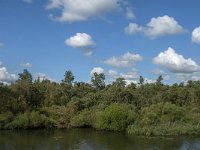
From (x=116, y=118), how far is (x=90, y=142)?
15.8 m

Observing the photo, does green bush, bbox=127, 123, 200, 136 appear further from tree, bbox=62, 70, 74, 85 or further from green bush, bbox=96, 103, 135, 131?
tree, bbox=62, 70, 74, 85

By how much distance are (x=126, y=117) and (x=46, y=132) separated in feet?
55.8

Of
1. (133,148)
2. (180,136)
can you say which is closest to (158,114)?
(180,136)

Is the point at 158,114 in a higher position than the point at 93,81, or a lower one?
lower

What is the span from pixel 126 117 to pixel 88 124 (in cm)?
1267

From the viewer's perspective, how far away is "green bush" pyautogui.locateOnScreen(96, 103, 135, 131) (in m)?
79.2

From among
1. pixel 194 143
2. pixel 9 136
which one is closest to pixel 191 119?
pixel 194 143

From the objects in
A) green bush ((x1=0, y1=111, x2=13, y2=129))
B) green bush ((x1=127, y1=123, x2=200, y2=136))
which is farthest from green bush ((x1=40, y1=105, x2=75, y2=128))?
green bush ((x1=127, y1=123, x2=200, y2=136))

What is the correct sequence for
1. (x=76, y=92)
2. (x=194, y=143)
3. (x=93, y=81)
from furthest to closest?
(x=93, y=81) < (x=76, y=92) < (x=194, y=143)

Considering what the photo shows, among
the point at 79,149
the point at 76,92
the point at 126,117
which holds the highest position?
the point at 76,92

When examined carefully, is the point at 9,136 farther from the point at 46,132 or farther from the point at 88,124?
the point at 88,124

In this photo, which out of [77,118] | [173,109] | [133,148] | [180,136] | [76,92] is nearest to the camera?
[133,148]

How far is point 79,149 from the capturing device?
5619 centimetres

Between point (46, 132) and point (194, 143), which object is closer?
point (194, 143)
